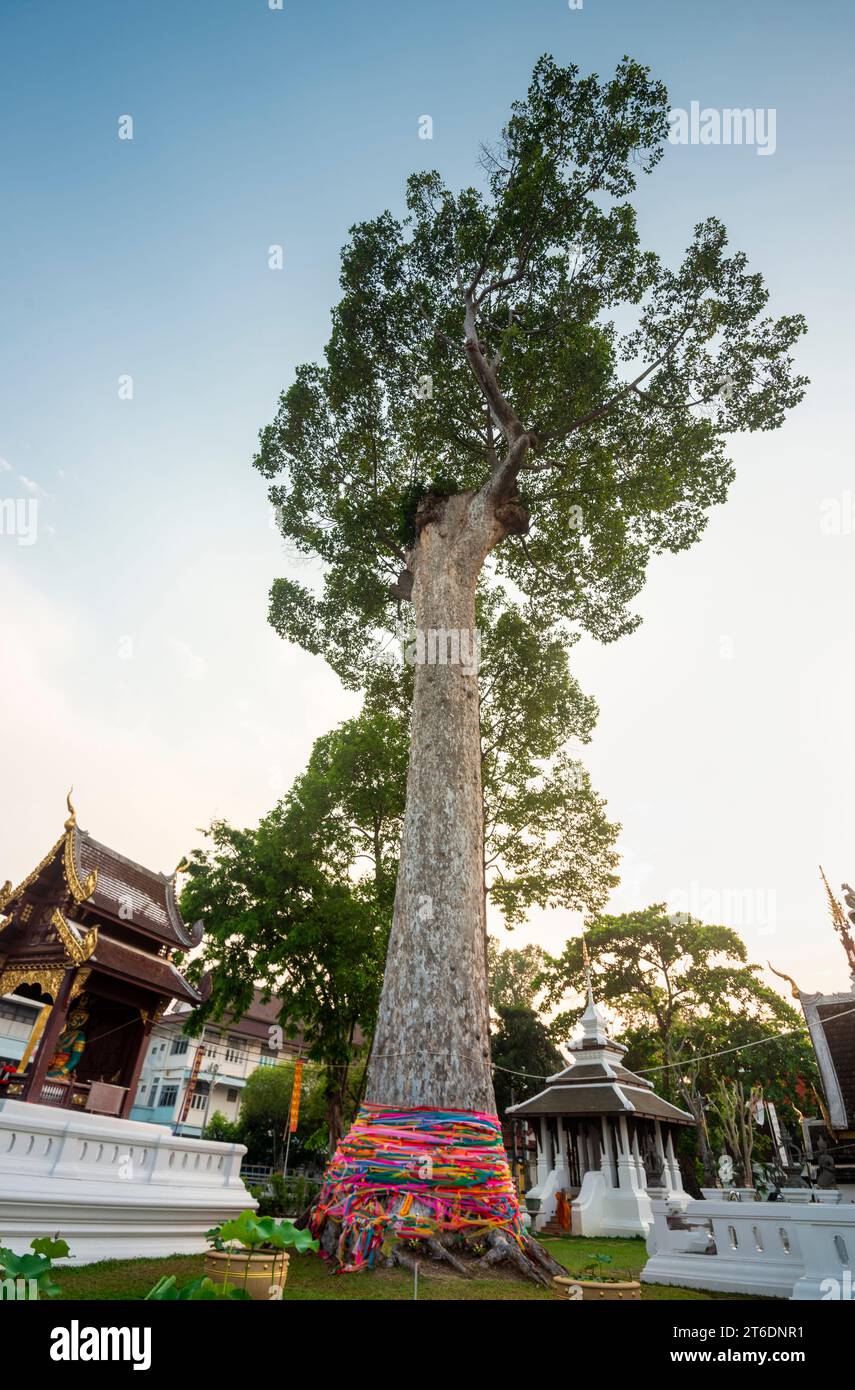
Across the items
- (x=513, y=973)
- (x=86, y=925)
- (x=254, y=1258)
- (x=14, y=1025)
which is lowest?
(x=254, y=1258)

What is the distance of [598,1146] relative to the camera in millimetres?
20203

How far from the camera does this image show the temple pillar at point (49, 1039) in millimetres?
9328

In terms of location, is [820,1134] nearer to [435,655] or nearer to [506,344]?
[435,655]

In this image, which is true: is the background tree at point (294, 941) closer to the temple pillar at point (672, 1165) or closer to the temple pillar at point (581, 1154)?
the temple pillar at point (581, 1154)

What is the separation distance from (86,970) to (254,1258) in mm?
7180

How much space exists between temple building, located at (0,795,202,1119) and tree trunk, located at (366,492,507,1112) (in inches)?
231

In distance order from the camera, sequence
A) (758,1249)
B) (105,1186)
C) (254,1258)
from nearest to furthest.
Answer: (254,1258) < (105,1186) < (758,1249)

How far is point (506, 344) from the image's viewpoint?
12109mm

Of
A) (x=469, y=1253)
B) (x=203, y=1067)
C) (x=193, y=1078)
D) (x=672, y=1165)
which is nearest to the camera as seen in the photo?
(x=469, y=1253)

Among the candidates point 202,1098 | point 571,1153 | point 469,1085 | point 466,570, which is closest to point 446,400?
point 466,570

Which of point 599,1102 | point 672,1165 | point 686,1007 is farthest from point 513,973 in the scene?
point 599,1102

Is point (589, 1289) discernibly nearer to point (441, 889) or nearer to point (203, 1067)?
point (441, 889)

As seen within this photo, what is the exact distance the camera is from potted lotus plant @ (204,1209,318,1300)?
11.9 ft

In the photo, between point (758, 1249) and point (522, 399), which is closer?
point (758, 1249)
